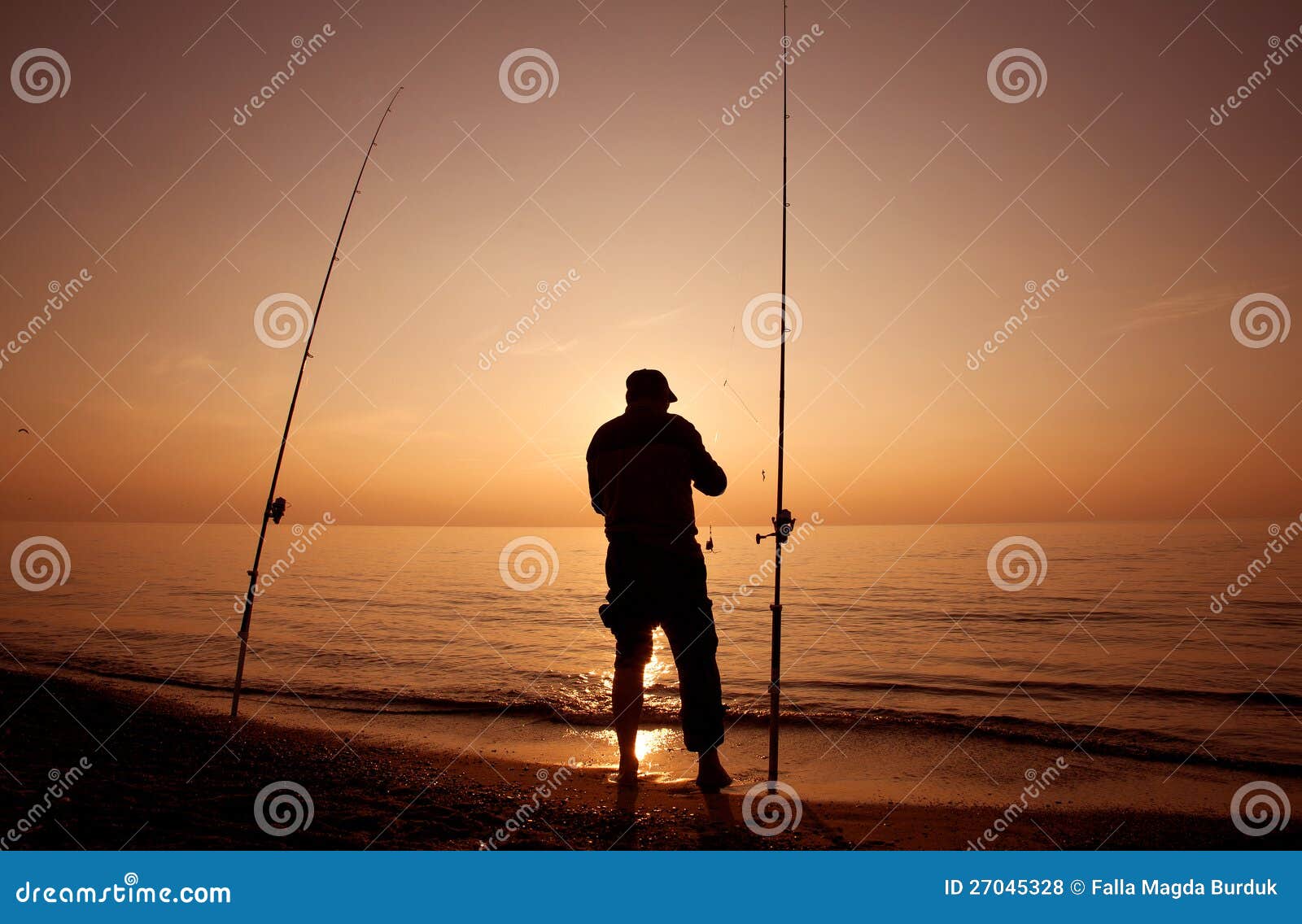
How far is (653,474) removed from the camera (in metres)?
3.83

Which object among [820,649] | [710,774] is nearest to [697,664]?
[710,774]

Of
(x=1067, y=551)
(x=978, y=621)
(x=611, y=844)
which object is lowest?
(x=611, y=844)

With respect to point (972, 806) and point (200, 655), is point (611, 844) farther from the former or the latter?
point (200, 655)

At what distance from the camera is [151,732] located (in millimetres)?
5590

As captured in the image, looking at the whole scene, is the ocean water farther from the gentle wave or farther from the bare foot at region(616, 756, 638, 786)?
the bare foot at region(616, 756, 638, 786)

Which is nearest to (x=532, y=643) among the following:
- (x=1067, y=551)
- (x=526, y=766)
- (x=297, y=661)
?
(x=297, y=661)

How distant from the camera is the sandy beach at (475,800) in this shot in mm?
3191

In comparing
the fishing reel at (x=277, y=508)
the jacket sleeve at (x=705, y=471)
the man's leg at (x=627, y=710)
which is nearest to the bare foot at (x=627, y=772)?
the man's leg at (x=627, y=710)

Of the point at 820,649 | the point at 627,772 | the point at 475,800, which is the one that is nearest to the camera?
the point at 627,772

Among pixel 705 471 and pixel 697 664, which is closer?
pixel 697 664

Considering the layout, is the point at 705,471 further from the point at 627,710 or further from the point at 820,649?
the point at 820,649

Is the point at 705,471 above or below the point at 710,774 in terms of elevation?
above

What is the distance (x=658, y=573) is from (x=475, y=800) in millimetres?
1769

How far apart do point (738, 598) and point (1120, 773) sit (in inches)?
777
